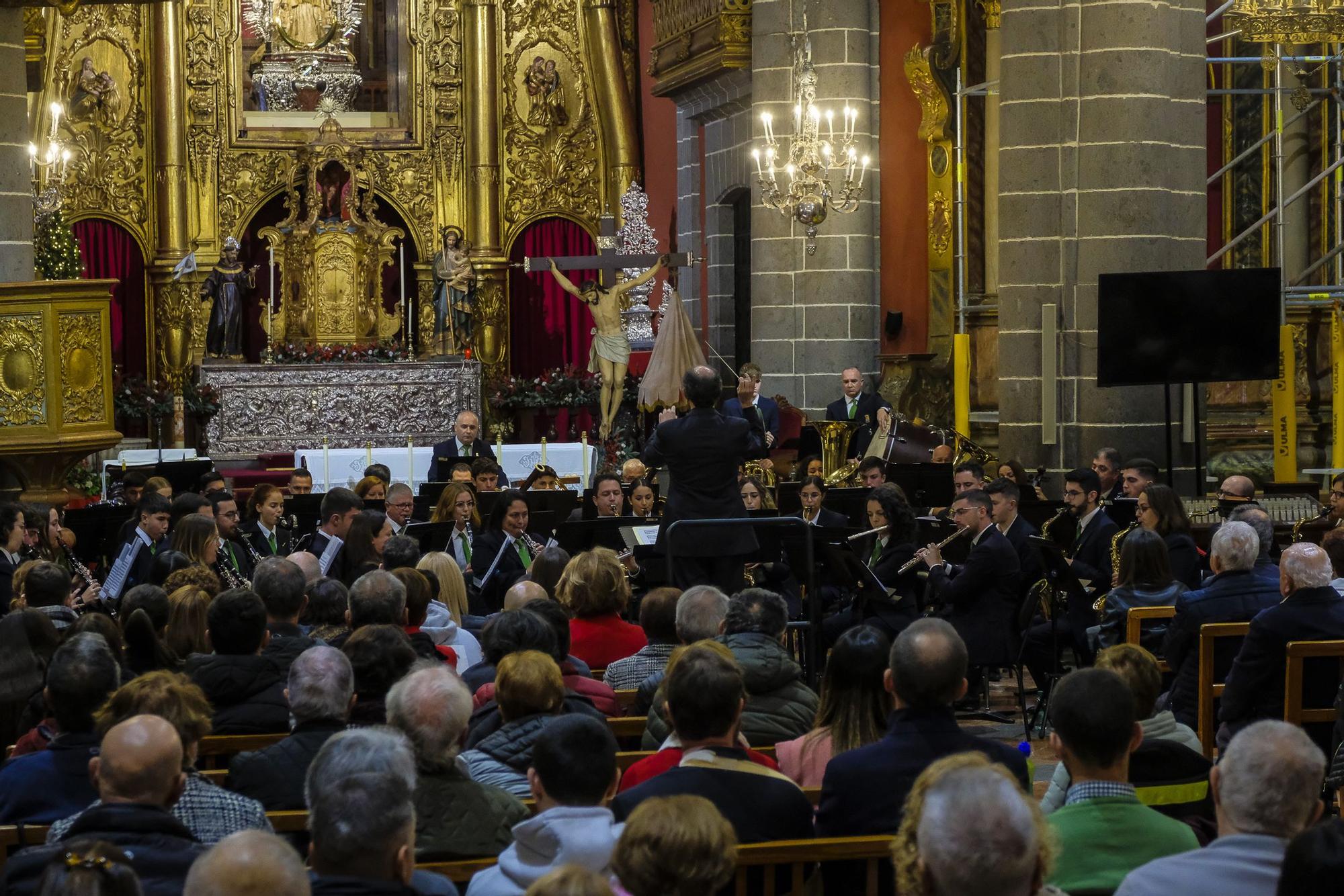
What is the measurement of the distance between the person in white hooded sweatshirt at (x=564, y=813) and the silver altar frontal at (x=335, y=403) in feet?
61.5

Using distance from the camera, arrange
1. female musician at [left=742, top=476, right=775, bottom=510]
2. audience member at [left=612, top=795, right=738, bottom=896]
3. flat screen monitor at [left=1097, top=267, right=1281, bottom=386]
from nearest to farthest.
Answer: audience member at [left=612, top=795, right=738, bottom=896], female musician at [left=742, top=476, right=775, bottom=510], flat screen monitor at [left=1097, top=267, right=1281, bottom=386]

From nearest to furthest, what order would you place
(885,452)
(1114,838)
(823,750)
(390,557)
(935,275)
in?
1. (1114,838)
2. (823,750)
3. (390,557)
4. (885,452)
5. (935,275)

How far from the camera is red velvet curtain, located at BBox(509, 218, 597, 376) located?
82.8 ft

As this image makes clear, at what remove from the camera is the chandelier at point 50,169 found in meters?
20.4

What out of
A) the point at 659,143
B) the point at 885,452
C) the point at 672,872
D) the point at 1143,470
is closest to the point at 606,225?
the point at 659,143

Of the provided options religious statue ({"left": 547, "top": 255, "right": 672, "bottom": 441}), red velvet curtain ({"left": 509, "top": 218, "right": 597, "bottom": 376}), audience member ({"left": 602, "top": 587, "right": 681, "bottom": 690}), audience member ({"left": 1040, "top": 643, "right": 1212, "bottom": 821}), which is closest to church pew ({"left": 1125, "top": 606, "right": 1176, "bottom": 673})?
audience member ({"left": 602, "top": 587, "right": 681, "bottom": 690})

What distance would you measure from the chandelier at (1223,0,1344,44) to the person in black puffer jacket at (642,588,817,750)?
7562 mm

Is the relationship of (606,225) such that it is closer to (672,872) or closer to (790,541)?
(790,541)

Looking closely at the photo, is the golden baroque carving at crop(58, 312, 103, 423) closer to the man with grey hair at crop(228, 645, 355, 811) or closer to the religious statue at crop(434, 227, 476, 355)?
the man with grey hair at crop(228, 645, 355, 811)

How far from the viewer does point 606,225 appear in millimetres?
23859

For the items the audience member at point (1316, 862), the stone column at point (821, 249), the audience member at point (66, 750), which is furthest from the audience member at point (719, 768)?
the stone column at point (821, 249)

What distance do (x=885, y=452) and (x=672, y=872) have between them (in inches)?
464

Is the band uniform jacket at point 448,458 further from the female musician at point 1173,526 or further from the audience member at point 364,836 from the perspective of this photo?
the audience member at point 364,836

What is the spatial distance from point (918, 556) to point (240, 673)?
4.24m
